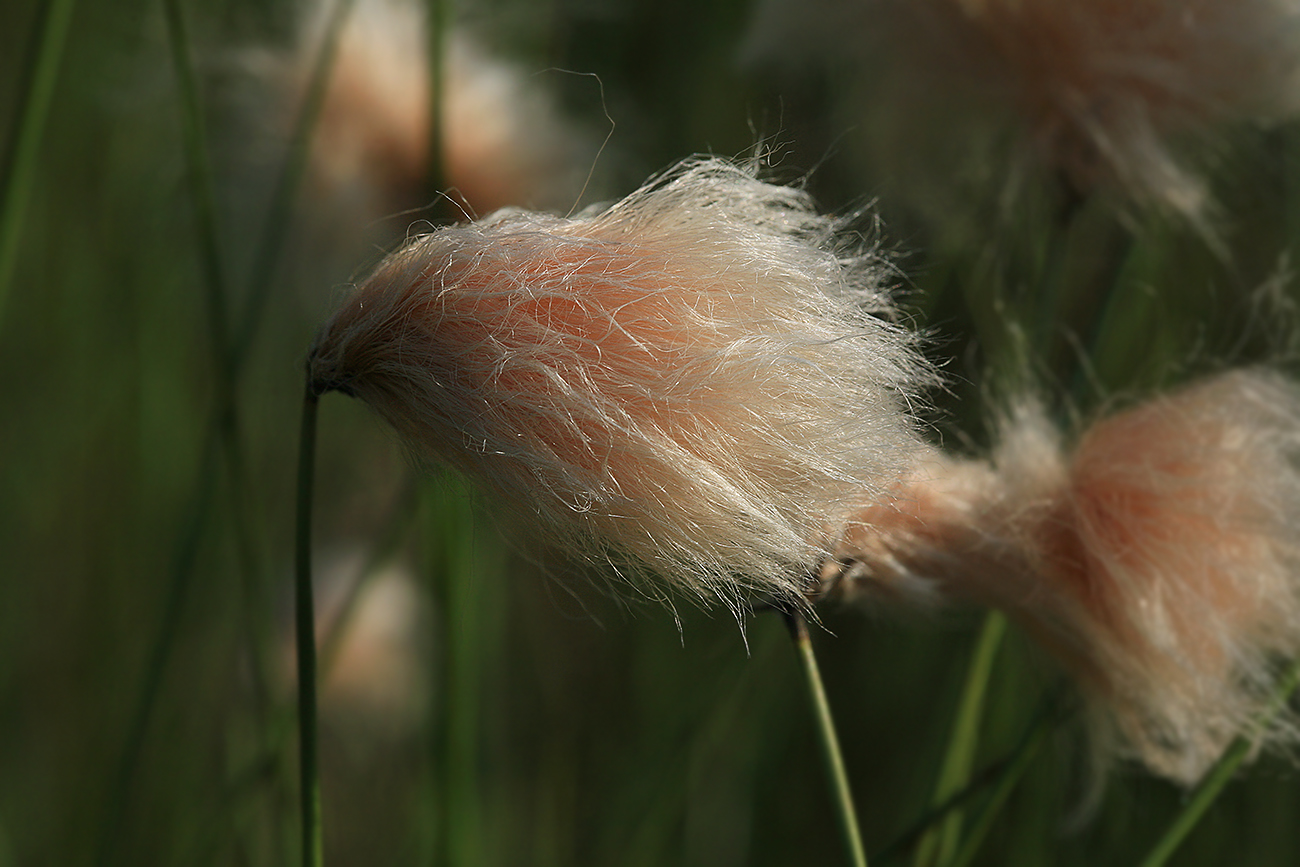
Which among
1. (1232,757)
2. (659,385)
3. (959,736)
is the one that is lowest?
(959,736)

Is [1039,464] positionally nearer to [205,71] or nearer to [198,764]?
[205,71]

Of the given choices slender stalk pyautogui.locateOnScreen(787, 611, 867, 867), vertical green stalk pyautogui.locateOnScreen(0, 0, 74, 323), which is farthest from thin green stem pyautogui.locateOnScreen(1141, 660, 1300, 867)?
vertical green stalk pyautogui.locateOnScreen(0, 0, 74, 323)

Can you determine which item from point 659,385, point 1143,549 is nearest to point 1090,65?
point 1143,549

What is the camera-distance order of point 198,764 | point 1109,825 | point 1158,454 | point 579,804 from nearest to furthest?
point 1158,454
point 1109,825
point 198,764
point 579,804

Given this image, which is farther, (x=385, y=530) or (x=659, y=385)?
(x=385, y=530)

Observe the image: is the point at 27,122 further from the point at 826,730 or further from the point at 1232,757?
the point at 1232,757

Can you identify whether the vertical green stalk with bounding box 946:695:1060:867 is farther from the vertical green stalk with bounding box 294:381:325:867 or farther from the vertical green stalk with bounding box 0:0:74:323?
the vertical green stalk with bounding box 0:0:74:323

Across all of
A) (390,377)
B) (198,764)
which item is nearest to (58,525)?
(198,764)
